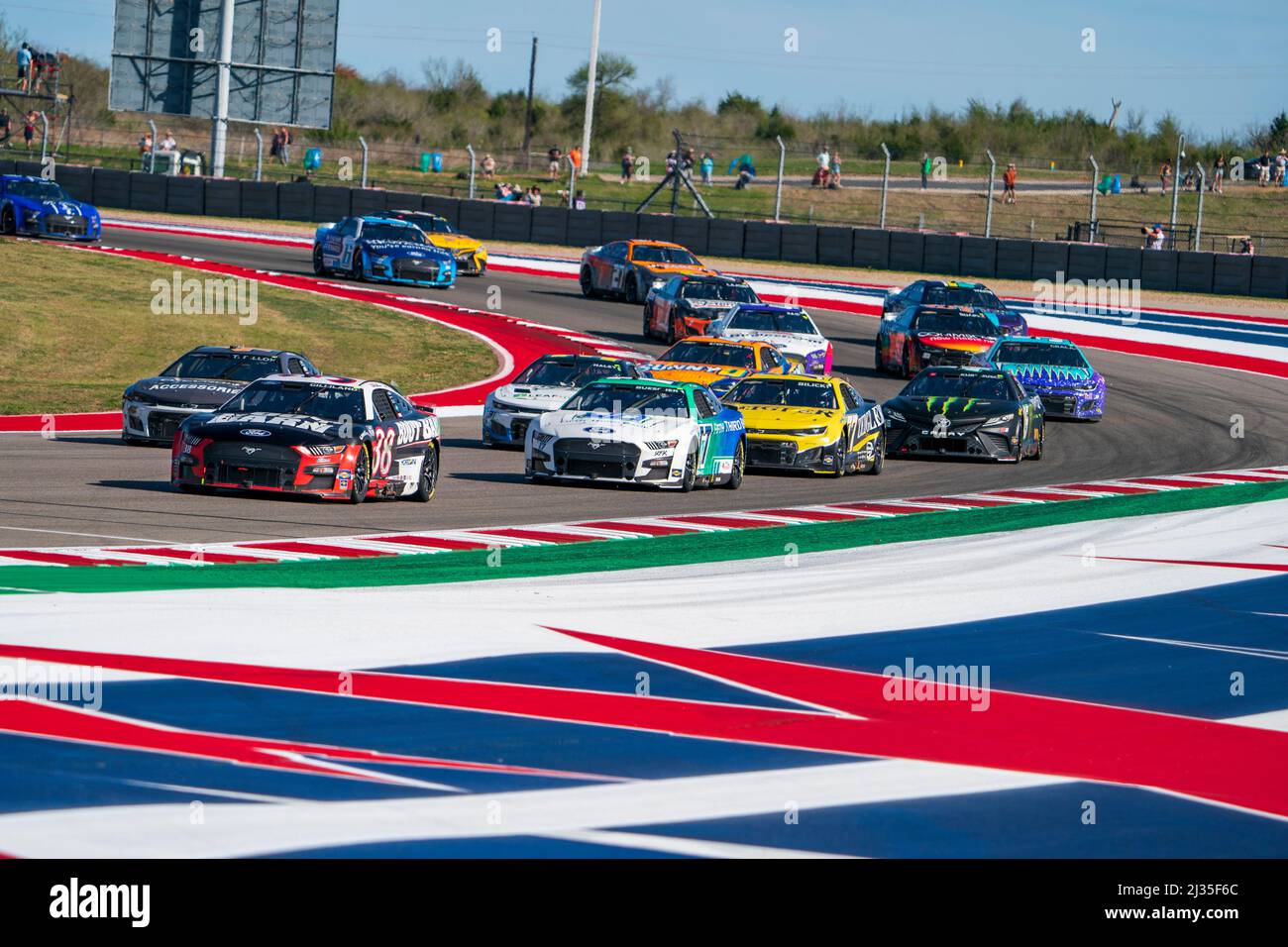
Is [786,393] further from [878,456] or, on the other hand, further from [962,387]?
[962,387]

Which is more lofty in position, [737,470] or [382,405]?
[382,405]

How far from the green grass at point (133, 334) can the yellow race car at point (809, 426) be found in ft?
26.0

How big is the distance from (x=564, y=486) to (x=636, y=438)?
1.01 m

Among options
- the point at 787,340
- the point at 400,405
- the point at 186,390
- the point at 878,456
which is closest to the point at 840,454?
the point at 878,456

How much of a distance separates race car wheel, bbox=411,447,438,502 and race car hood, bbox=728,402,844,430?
452 cm

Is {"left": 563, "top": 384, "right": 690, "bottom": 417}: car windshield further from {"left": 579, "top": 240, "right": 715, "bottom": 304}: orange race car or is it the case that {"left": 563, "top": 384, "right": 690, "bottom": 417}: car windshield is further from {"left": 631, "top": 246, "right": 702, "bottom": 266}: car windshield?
{"left": 631, "top": 246, "right": 702, "bottom": 266}: car windshield

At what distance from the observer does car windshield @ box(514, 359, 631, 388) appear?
73.6ft

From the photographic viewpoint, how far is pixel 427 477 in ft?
57.3

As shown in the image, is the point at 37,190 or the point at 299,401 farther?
the point at 37,190

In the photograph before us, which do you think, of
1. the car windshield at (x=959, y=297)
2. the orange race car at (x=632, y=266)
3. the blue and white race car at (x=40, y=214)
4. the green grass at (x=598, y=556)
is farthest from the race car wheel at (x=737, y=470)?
the blue and white race car at (x=40, y=214)

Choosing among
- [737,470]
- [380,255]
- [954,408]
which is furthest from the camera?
[380,255]

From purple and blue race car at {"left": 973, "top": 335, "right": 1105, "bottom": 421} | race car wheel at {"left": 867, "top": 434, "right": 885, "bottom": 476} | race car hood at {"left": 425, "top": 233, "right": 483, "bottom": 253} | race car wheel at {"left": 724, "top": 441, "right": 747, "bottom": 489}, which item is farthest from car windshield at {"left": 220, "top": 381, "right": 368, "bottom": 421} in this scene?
race car hood at {"left": 425, "top": 233, "right": 483, "bottom": 253}
